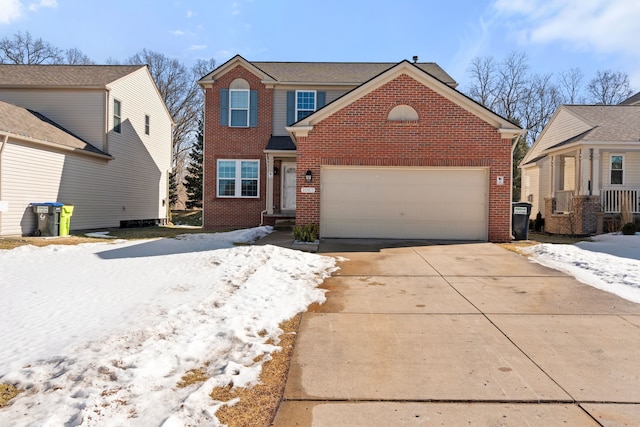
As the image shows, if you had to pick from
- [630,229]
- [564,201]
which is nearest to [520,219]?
[630,229]

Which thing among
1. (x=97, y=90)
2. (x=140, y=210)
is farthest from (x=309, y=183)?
(x=140, y=210)

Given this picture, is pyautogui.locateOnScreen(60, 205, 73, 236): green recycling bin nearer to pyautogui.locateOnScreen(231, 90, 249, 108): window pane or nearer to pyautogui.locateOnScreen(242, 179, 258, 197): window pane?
pyautogui.locateOnScreen(242, 179, 258, 197): window pane

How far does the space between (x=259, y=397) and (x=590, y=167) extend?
16574mm

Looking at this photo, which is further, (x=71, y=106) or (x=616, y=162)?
(x=71, y=106)

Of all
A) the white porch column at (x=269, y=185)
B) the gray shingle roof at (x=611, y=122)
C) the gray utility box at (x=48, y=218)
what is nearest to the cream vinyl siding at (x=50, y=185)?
the gray utility box at (x=48, y=218)

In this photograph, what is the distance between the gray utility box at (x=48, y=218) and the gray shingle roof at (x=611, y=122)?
61.9 ft

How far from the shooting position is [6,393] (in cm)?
295

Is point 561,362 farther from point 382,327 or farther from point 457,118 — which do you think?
point 457,118

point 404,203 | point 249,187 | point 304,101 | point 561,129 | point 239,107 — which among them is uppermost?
point 304,101

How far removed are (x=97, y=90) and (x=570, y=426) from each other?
1882cm

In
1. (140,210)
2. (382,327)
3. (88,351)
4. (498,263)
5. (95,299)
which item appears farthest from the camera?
(140,210)

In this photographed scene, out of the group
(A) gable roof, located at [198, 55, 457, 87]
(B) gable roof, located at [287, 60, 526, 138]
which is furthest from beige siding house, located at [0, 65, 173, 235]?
(B) gable roof, located at [287, 60, 526, 138]

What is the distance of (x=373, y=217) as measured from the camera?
1188 cm

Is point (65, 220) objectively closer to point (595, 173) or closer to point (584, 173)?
point (584, 173)
